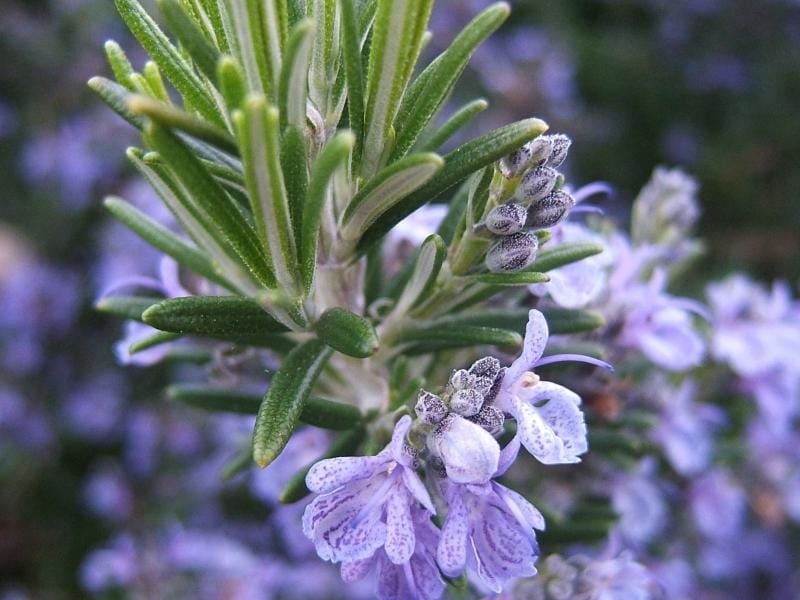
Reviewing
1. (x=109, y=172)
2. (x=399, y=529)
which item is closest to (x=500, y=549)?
(x=399, y=529)

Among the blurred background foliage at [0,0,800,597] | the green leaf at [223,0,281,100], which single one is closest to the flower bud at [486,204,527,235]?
the green leaf at [223,0,281,100]

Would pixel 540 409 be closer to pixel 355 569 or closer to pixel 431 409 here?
pixel 431 409

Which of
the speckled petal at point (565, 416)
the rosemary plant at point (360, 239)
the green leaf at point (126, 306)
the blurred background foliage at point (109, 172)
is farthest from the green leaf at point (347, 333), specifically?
the blurred background foliage at point (109, 172)

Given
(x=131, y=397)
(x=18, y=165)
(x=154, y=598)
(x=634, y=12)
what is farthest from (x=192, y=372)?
(x=634, y=12)

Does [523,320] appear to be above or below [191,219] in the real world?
below

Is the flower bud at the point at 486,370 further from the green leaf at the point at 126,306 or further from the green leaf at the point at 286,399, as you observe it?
the green leaf at the point at 126,306

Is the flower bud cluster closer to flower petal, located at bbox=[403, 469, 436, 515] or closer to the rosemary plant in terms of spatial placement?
the rosemary plant
